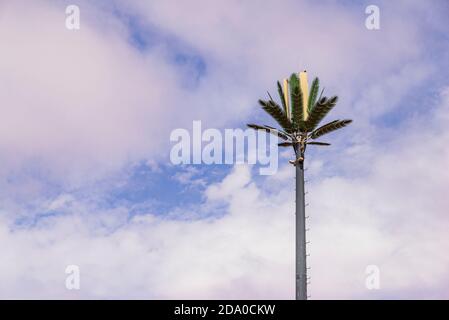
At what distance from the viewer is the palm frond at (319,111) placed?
3622 cm

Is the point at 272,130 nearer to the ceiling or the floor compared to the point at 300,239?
nearer to the ceiling

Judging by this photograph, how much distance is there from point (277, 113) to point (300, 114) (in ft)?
5.31

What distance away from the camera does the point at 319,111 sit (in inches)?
1438

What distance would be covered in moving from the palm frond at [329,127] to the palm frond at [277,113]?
6.01 feet

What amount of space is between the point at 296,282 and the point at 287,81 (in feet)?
46.7

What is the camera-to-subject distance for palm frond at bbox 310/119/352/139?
1462 inches

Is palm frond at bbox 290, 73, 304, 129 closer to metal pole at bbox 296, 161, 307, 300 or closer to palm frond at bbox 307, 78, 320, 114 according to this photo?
palm frond at bbox 307, 78, 320, 114

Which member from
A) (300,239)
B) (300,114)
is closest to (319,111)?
(300,114)

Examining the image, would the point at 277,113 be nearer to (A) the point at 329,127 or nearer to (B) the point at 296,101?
(B) the point at 296,101

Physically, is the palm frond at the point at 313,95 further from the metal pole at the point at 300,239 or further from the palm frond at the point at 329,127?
the metal pole at the point at 300,239
